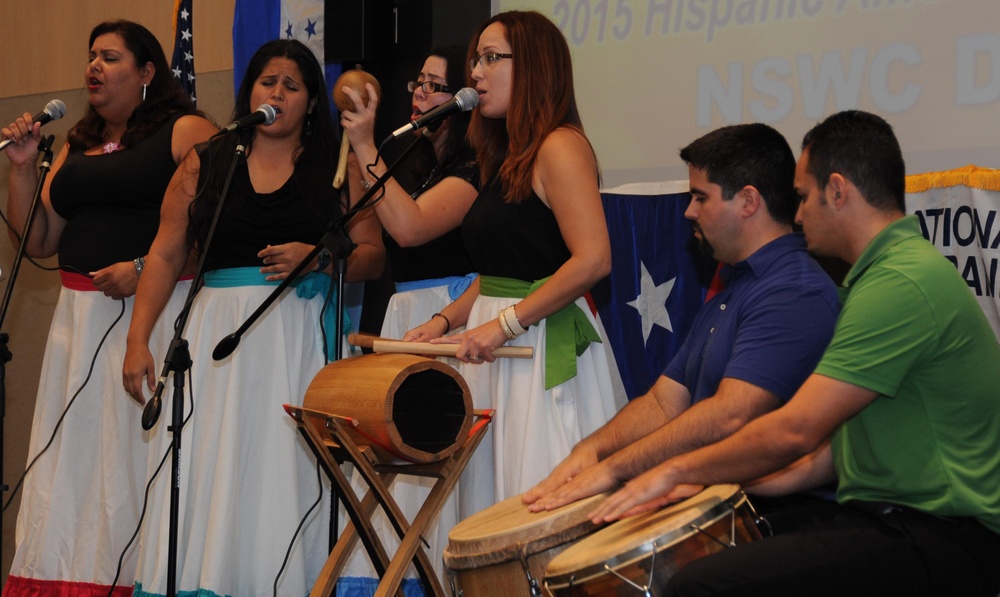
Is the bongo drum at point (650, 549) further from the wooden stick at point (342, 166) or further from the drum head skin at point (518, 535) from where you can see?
the wooden stick at point (342, 166)

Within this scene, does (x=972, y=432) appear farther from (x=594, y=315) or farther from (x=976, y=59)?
(x=976, y=59)

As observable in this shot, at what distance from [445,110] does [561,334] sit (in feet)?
2.06

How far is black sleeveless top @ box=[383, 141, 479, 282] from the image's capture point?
135 inches

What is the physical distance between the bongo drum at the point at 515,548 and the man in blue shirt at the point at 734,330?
0.10m

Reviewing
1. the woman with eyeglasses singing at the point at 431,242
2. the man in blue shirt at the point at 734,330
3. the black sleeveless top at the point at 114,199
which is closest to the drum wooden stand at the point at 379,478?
the man in blue shirt at the point at 734,330

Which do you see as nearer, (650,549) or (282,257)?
(650,549)

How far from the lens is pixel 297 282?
3408mm

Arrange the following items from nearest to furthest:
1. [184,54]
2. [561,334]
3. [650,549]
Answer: [650,549] → [561,334] → [184,54]

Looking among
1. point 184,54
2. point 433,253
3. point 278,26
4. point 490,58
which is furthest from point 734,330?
point 184,54

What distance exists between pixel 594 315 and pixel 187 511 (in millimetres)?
1378

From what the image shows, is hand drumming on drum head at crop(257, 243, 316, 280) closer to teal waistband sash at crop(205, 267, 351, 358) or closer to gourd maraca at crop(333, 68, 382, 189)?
teal waistband sash at crop(205, 267, 351, 358)

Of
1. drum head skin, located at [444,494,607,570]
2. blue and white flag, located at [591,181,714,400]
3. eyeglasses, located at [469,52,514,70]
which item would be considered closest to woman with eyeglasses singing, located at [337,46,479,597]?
eyeglasses, located at [469,52,514,70]

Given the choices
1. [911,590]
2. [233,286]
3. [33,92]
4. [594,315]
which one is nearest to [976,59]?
[594,315]

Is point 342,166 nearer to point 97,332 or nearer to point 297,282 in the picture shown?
point 297,282
